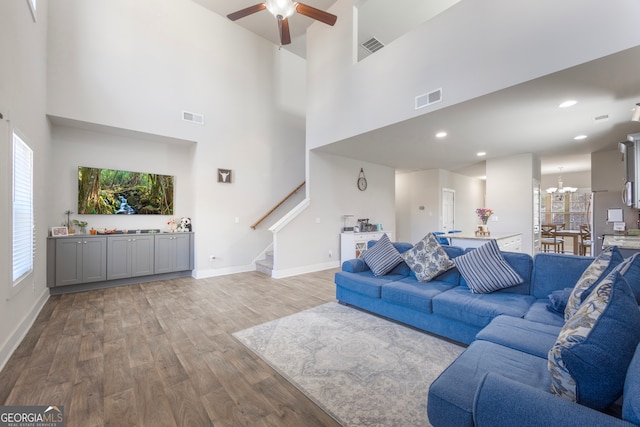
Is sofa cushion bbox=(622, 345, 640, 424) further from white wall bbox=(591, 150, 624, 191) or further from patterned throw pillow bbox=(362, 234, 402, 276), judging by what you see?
white wall bbox=(591, 150, 624, 191)

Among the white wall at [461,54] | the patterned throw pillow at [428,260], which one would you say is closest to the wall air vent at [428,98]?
the white wall at [461,54]

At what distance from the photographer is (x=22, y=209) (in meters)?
2.91

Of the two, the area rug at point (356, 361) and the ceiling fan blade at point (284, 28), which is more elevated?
the ceiling fan blade at point (284, 28)

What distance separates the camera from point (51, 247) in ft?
13.5

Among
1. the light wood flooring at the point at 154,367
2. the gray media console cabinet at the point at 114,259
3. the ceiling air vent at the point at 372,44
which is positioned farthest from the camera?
the ceiling air vent at the point at 372,44

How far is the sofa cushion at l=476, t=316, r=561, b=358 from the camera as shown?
1592mm

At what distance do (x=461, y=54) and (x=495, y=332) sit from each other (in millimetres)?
3228

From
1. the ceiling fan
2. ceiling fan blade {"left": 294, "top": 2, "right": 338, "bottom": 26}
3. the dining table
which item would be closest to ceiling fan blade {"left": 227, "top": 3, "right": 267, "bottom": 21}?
the ceiling fan

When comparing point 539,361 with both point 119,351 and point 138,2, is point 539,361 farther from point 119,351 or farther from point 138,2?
point 138,2

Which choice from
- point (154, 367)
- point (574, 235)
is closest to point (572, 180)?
point (574, 235)

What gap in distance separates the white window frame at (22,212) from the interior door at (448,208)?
8.70 meters

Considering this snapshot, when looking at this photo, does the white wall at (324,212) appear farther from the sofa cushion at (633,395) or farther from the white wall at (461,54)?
the sofa cushion at (633,395)

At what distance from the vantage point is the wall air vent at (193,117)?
5.26 metres

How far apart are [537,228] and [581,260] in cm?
461
